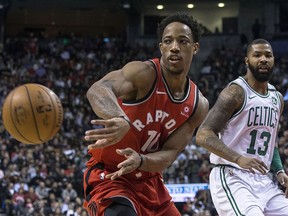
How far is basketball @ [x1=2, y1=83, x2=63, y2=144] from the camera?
5.55 m

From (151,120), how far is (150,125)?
41 mm

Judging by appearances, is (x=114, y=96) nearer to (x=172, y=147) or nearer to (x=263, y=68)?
(x=172, y=147)

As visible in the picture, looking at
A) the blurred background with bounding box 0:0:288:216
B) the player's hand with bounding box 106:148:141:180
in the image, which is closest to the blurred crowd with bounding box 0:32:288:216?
the blurred background with bounding box 0:0:288:216

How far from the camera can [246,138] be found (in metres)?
5.84

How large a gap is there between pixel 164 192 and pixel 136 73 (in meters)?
1.02

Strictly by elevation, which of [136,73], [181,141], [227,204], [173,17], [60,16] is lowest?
[227,204]

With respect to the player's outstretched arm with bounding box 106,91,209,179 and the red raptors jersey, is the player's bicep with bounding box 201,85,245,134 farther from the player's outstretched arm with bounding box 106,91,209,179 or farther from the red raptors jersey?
the red raptors jersey

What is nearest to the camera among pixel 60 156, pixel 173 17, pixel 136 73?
pixel 136 73

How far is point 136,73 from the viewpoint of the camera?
4488 millimetres

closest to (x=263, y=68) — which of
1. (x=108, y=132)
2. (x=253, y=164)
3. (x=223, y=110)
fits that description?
(x=223, y=110)

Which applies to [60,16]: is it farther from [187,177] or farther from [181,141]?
[181,141]

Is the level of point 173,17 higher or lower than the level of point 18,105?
higher

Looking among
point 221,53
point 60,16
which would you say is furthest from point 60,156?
point 60,16

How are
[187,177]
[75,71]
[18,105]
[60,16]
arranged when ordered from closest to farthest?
[18,105]
[187,177]
[75,71]
[60,16]
